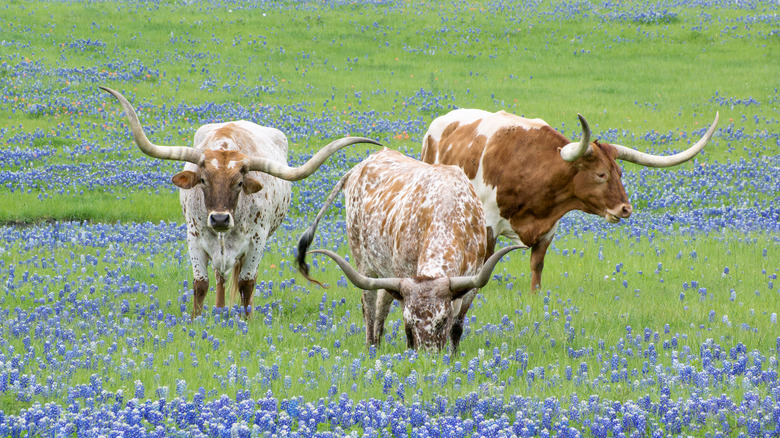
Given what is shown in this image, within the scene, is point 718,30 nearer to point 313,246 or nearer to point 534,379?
point 313,246

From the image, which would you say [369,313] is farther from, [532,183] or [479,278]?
[532,183]

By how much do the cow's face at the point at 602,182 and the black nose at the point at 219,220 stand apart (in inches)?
169

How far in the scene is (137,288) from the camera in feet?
32.3

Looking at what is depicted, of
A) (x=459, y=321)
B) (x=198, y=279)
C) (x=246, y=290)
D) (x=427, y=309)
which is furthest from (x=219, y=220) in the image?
(x=427, y=309)

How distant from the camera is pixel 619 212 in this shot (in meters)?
10.0

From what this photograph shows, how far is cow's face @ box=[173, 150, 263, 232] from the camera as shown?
8547 mm

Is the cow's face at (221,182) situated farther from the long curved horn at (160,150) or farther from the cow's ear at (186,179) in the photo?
the long curved horn at (160,150)

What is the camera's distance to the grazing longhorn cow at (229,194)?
8688mm

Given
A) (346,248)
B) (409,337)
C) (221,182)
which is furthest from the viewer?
(346,248)

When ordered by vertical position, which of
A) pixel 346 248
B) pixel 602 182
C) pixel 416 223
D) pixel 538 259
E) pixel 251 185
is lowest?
pixel 346 248

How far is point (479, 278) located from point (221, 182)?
355 cm

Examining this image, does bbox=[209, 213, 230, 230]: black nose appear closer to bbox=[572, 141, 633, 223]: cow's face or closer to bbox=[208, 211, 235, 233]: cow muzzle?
bbox=[208, 211, 235, 233]: cow muzzle

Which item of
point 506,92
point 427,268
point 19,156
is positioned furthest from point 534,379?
point 506,92

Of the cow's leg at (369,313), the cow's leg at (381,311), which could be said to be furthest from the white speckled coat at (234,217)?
the cow's leg at (381,311)
